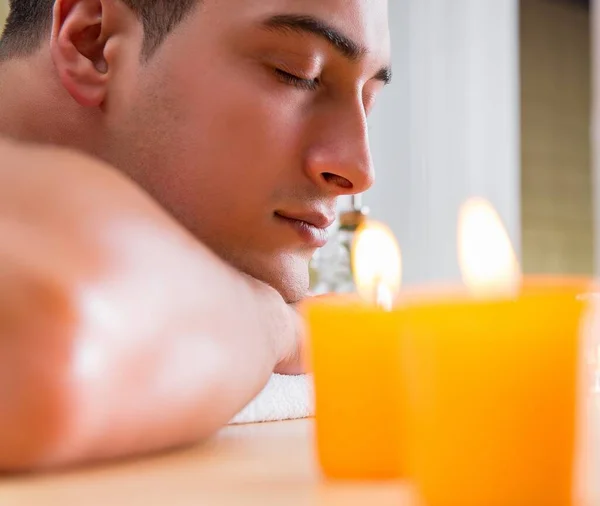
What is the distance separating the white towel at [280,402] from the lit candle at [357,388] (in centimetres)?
25

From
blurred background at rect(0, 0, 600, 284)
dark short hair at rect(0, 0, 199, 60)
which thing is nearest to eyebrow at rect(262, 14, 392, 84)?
dark short hair at rect(0, 0, 199, 60)

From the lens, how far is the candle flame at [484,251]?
35cm

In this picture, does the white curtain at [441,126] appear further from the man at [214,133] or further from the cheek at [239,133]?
the cheek at [239,133]

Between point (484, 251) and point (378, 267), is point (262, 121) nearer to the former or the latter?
point (378, 267)

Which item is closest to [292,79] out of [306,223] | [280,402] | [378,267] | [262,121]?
[262,121]

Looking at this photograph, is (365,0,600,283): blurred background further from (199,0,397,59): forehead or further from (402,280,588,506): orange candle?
(402,280,588,506): orange candle

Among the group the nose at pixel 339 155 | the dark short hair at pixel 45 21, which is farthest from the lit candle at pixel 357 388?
the dark short hair at pixel 45 21

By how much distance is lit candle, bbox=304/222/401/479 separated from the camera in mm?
444

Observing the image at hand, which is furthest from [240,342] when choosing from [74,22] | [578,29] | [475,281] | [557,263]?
[578,29]

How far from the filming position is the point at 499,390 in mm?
305

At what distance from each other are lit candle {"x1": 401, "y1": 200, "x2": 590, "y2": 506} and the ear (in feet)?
2.77

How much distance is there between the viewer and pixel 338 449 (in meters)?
0.44

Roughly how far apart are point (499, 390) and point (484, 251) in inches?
3.3

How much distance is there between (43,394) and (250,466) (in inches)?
5.3
